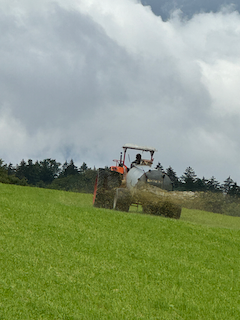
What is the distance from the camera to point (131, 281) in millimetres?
7062

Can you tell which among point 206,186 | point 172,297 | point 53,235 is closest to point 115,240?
point 53,235

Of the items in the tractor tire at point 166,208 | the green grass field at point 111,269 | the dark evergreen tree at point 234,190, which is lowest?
the green grass field at point 111,269

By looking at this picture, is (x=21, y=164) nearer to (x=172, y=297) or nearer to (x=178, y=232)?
(x=178, y=232)

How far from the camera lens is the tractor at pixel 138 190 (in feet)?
51.2

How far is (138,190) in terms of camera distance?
15.6m

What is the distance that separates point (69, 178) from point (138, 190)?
2373 inches

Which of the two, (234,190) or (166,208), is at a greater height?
(234,190)

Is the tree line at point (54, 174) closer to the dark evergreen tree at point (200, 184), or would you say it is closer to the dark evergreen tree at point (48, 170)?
the dark evergreen tree at point (48, 170)

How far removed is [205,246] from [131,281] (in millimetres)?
4581

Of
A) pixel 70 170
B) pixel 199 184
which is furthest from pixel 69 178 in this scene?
pixel 199 184

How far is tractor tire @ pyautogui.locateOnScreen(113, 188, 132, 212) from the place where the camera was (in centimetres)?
1612

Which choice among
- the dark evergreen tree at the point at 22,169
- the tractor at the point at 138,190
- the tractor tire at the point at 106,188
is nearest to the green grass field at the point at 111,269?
the tractor at the point at 138,190

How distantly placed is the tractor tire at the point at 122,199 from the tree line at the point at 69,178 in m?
31.6

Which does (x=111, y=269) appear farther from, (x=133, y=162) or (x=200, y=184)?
(x=200, y=184)
